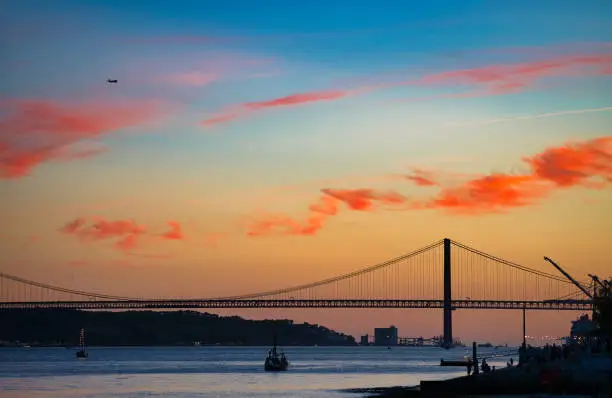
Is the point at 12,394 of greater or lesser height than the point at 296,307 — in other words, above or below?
below

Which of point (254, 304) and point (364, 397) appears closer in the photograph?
point (364, 397)

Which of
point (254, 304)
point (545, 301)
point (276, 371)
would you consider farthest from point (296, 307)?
point (276, 371)

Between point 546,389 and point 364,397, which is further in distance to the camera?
point 364,397

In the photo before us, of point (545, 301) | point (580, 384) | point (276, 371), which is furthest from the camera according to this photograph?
point (545, 301)

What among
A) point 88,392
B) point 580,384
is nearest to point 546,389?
point 580,384

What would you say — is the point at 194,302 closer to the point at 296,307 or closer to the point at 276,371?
the point at 296,307

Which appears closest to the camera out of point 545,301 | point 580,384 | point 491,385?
point 580,384

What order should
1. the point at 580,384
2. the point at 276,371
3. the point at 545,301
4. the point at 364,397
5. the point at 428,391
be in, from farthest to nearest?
the point at 545,301, the point at 276,371, the point at 364,397, the point at 428,391, the point at 580,384

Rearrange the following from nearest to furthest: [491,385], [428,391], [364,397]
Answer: [491,385], [428,391], [364,397]

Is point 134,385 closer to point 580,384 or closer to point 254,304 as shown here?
point 580,384
